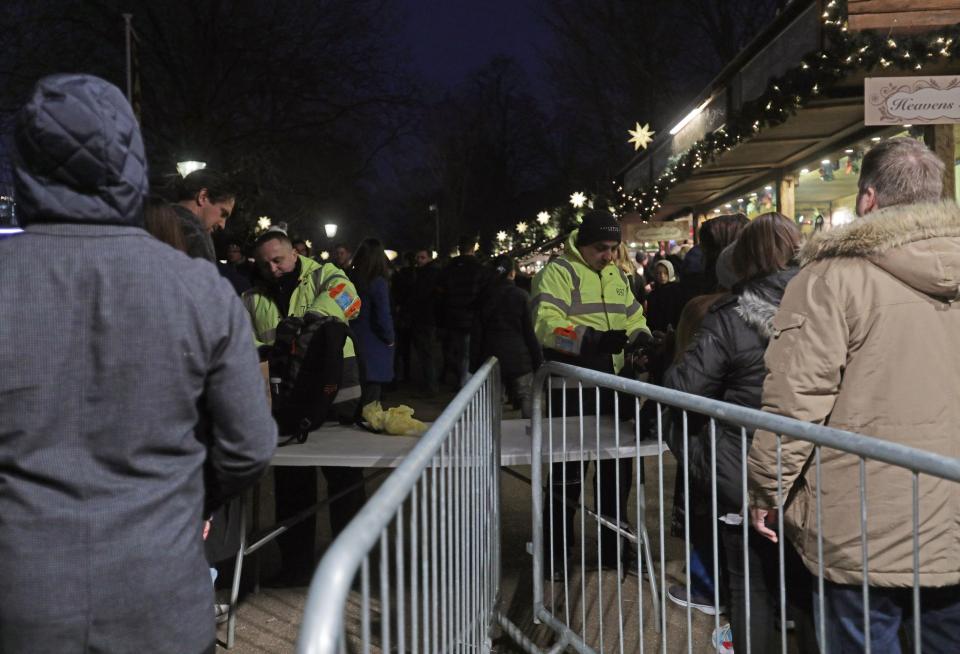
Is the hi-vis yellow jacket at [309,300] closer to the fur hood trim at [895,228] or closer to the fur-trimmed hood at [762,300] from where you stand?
the fur-trimmed hood at [762,300]

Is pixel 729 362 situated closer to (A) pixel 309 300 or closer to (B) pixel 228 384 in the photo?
(B) pixel 228 384

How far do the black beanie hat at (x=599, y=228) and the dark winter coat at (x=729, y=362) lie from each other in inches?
61.5

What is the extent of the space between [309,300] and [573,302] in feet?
4.73

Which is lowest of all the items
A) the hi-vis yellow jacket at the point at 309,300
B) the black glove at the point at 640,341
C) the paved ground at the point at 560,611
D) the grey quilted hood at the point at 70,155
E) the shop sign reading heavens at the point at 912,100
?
the paved ground at the point at 560,611

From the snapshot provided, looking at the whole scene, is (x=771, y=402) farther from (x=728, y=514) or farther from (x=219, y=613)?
(x=219, y=613)

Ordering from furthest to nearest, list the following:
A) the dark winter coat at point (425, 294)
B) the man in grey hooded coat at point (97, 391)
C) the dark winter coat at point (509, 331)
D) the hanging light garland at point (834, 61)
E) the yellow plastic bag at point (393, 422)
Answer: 1. the dark winter coat at point (425, 294)
2. the dark winter coat at point (509, 331)
3. the hanging light garland at point (834, 61)
4. the yellow plastic bag at point (393, 422)
5. the man in grey hooded coat at point (97, 391)

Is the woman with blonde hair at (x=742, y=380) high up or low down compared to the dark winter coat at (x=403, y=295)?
down

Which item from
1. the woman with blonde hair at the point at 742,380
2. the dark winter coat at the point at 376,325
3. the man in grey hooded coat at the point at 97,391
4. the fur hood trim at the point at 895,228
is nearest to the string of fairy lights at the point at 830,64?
the dark winter coat at the point at 376,325

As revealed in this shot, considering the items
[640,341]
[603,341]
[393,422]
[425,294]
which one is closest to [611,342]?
[603,341]

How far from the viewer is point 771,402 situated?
9.06 ft

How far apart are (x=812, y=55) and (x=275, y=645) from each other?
6.47m

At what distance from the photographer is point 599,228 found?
506 cm

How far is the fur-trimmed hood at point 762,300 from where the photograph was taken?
136 inches

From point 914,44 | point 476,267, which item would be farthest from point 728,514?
point 476,267
